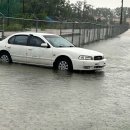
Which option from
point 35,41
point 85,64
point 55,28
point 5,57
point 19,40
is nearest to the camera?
point 85,64

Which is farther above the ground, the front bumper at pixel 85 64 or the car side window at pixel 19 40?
the car side window at pixel 19 40

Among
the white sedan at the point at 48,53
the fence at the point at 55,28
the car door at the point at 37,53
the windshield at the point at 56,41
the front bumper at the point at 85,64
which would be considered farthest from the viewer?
the fence at the point at 55,28

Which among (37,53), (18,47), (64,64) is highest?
(18,47)

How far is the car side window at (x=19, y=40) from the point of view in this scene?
16672mm

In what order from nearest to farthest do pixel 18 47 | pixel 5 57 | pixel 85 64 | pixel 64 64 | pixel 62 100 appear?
1. pixel 62 100
2. pixel 85 64
3. pixel 64 64
4. pixel 18 47
5. pixel 5 57

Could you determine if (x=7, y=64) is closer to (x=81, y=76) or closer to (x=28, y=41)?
(x=28, y=41)

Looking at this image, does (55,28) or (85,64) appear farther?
(55,28)

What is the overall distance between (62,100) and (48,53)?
19.9ft

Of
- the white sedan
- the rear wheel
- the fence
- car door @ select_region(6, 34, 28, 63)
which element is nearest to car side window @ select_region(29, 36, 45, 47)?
the white sedan

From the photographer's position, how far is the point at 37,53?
1611 centimetres

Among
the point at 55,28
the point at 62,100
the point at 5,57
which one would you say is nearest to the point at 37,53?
the point at 5,57

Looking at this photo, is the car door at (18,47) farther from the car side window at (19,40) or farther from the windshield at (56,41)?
the windshield at (56,41)

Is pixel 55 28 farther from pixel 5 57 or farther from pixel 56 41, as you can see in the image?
pixel 56 41

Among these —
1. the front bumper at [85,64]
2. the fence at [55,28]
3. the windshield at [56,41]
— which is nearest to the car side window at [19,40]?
the windshield at [56,41]
